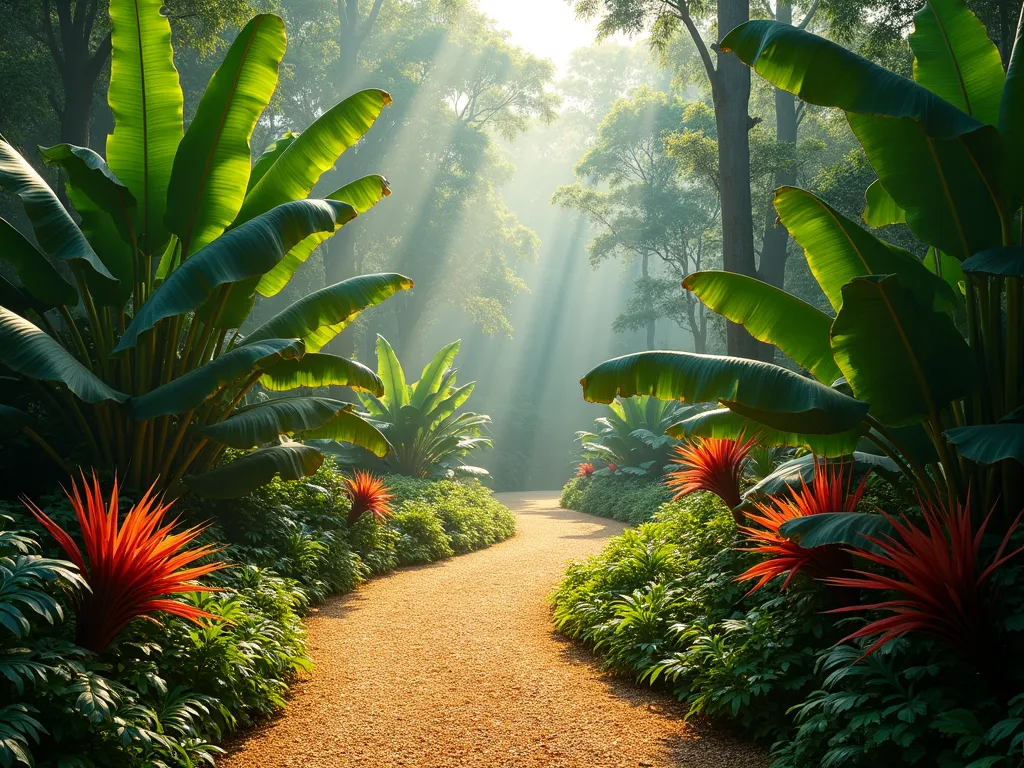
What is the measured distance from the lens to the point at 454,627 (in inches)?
223

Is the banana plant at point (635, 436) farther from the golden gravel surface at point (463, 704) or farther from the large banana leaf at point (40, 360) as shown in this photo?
the large banana leaf at point (40, 360)

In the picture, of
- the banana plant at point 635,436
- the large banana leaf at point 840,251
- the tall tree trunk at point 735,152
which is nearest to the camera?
the large banana leaf at point 840,251

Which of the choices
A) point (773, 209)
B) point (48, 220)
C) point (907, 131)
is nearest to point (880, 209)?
A: point (907, 131)

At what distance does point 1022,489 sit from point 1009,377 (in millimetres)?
625

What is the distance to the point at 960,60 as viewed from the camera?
431cm

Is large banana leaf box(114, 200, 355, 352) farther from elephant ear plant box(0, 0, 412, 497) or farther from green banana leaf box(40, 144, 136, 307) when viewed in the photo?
green banana leaf box(40, 144, 136, 307)

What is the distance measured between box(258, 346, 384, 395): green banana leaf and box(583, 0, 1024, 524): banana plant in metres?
2.54

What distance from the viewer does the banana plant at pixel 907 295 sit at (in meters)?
3.57

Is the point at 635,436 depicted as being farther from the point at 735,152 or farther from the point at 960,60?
the point at 960,60

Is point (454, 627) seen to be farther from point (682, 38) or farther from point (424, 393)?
point (682, 38)

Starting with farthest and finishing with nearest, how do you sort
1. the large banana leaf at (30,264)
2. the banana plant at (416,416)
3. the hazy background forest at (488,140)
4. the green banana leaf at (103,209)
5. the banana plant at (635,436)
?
the banana plant at (635,436), the banana plant at (416,416), the hazy background forest at (488,140), the large banana leaf at (30,264), the green banana leaf at (103,209)

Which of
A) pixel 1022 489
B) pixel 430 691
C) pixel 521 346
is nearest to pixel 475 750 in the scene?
pixel 430 691

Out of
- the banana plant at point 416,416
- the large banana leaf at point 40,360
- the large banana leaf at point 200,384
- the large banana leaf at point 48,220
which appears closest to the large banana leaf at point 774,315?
the large banana leaf at point 200,384

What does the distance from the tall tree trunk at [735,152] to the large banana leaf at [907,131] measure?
5.01 m
